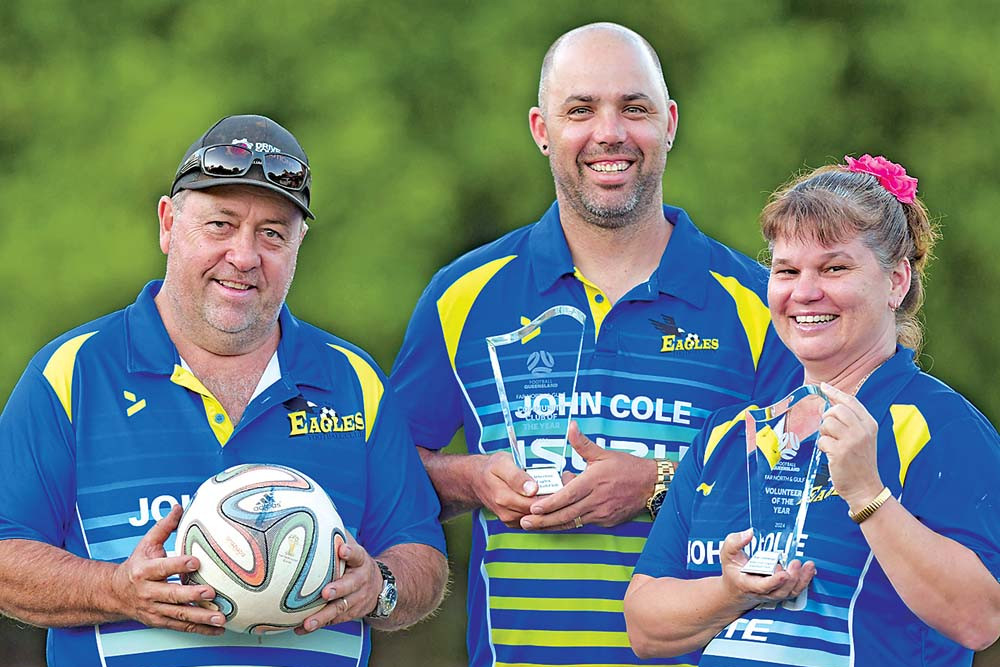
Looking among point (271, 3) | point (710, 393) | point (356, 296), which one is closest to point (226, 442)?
point (710, 393)

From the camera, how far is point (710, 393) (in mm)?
4680

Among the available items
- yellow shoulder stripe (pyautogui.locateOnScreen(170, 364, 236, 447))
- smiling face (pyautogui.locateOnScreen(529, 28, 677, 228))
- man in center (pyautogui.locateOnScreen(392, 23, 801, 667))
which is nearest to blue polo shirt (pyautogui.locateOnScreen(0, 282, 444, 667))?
yellow shoulder stripe (pyautogui.locateOnScreen(170, 364, 236, 447))

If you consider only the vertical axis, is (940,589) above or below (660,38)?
below

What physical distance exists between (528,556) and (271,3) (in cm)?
386

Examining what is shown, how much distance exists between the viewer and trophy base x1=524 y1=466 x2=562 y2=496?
4.48 metres

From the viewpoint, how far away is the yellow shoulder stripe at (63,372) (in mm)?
4180

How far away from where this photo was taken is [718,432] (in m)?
4.00

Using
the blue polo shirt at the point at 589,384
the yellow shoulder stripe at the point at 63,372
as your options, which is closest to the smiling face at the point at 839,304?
the blue polo shirt at the point at 589,384

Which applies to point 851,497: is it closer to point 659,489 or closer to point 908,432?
point 908,432

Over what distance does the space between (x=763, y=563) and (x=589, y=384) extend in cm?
125

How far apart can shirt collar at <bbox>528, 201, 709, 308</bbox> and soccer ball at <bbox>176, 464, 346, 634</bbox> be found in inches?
48.8

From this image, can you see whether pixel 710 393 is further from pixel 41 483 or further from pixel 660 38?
pixel 660 38

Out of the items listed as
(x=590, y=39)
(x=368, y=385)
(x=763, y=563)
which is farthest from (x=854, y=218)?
(x=368, y=385)

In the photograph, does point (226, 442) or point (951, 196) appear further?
point (951, 196)
